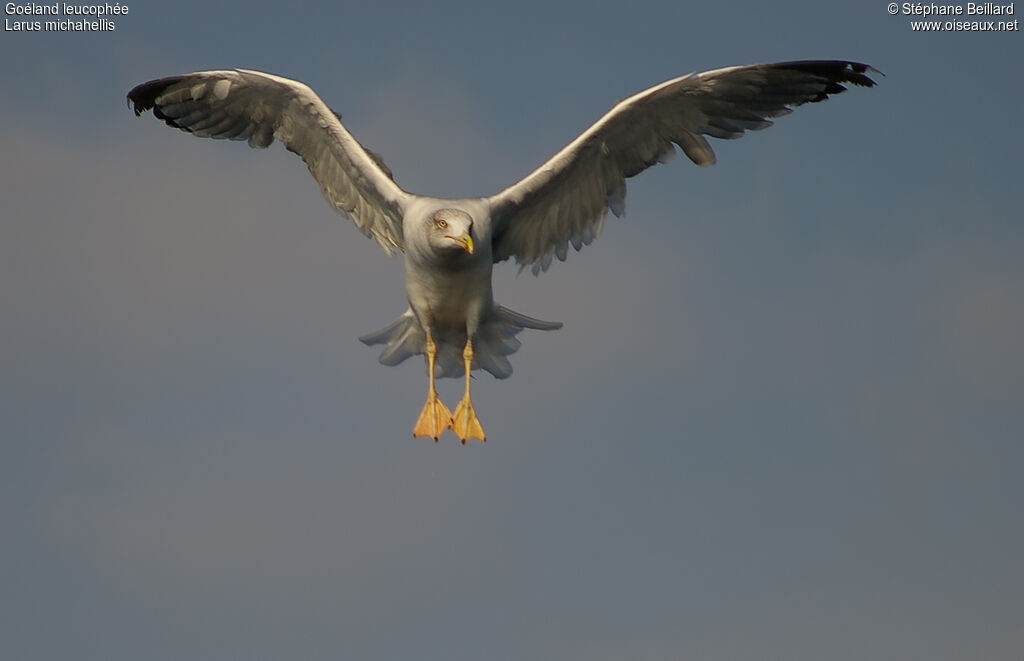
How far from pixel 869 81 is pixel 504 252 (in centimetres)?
429

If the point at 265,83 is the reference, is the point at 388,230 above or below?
below

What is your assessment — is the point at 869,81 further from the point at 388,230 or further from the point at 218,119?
the point at 218,119

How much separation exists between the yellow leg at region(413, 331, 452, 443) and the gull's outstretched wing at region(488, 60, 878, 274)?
134 cm

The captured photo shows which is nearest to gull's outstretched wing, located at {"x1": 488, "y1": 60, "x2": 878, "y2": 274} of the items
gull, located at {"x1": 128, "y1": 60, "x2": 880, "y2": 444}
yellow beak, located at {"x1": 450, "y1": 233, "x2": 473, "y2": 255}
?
gull, located at {"x1": 128, "y1": 60, "x2": 880, "y2": 444}

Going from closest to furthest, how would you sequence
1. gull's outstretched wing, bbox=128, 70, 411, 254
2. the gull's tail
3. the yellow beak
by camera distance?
the yellow beak < gull's outstretched wing, bbox=128, 70, 411, 254 < the gull's tail

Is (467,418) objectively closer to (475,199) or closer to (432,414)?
(432,414)

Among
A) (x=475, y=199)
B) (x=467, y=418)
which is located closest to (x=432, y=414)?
(x=467, y=418)

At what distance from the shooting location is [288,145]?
746 inches

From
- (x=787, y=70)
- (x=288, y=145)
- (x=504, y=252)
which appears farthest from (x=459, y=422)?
(x=787, y=70)

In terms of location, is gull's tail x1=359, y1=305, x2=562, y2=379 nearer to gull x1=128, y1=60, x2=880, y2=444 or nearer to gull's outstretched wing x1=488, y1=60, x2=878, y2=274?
gull x1=128, y1=60, x2=880, y2=444

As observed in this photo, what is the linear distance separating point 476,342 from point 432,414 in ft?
3.06

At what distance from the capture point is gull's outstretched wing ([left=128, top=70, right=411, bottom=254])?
18125 mm


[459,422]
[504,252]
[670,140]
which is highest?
[670,140]

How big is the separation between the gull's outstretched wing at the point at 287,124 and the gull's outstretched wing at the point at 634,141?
140 cm
